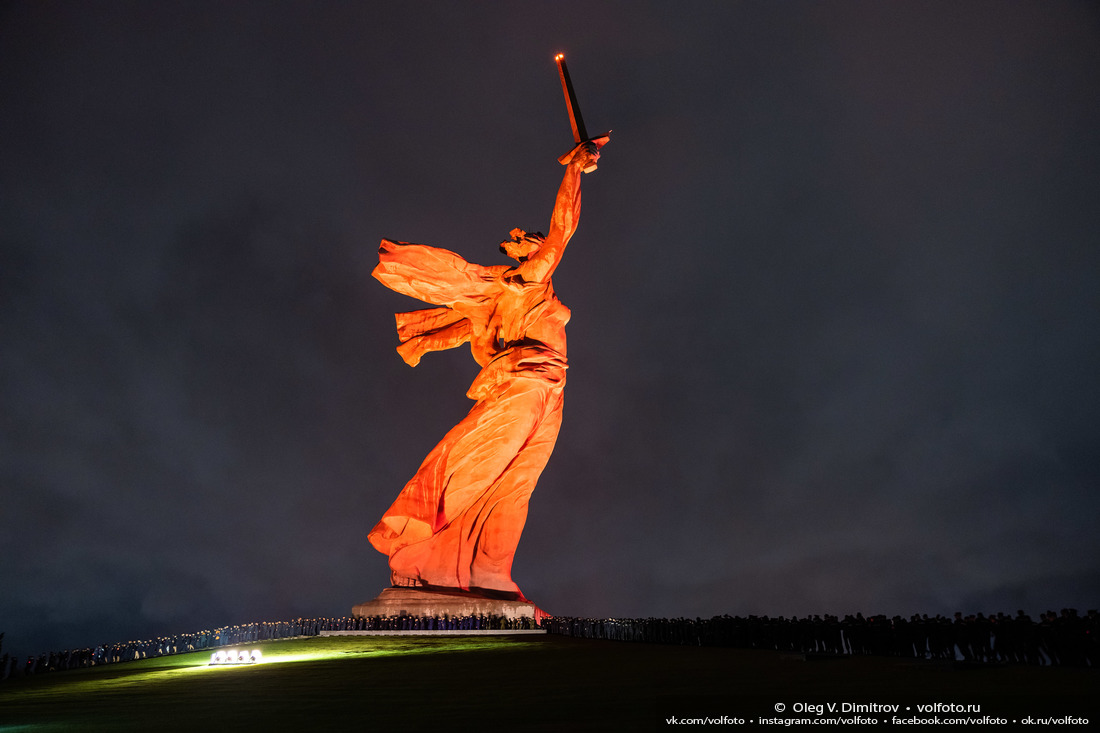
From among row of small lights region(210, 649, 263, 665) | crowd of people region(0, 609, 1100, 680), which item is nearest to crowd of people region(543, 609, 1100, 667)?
crowd of people region(0, 609, 1100, 680)

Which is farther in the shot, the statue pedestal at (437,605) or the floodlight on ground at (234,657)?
the statue pedestal at (437,605)

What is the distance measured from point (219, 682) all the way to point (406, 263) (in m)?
9.68

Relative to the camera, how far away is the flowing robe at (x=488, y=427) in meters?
14.6

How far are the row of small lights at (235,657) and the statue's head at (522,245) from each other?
31.3ft

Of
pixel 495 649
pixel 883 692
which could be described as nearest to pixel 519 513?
pixel 495 649

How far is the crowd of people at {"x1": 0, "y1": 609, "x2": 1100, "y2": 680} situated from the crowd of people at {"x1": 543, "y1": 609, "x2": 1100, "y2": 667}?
1cm

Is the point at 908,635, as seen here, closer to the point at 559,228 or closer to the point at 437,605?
the point at 437,605

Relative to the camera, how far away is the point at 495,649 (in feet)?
32.1

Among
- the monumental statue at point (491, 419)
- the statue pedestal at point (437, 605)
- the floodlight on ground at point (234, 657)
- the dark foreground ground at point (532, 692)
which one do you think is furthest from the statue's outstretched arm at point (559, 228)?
Result: the floodlight on ground at point (234, 657)

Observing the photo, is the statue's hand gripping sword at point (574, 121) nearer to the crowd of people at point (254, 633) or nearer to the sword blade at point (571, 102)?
the sword blade at point (571, 102)

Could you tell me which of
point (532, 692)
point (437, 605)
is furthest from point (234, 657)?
point (532, 692)

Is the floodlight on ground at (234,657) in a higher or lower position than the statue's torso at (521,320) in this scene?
lower

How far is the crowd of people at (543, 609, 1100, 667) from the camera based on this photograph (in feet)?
24.8

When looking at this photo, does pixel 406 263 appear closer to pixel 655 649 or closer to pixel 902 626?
pixel 655 649
